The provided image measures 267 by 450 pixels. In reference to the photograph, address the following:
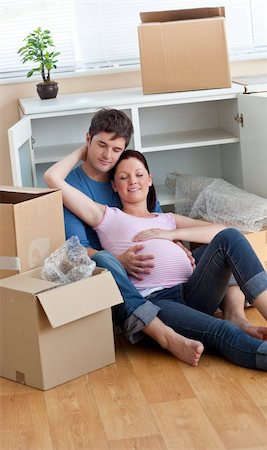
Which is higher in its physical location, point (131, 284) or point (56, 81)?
point (56, 81)

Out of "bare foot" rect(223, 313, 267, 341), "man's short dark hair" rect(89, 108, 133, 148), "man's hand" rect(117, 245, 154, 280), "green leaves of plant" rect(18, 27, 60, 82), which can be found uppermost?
"green leaves of plant" rect(18, 27, 60, 82)

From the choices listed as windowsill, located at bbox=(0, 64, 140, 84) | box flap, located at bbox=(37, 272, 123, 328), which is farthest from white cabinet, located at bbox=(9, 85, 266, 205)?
box flap, located at bbox=(37, 272, 123, 328)

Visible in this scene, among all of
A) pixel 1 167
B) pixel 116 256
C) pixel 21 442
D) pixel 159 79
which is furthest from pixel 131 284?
pixel 1 167

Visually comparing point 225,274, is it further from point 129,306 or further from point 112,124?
point 112,124

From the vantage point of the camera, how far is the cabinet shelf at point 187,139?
3459 millimetres

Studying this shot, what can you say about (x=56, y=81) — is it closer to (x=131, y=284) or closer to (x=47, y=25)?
(x=47, y=25)

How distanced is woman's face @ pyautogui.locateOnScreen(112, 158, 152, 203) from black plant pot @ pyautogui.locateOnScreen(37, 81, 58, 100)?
0.79 meters

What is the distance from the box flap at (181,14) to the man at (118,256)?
62 centimetres

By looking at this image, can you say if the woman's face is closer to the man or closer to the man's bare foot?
the man

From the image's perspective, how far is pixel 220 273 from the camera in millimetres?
2625

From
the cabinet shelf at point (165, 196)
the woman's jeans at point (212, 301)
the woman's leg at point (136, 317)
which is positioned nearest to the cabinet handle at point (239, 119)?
the cabinet shelf at point (165, 196)

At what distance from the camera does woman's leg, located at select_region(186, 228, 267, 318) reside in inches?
98.9

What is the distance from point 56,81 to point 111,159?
3.28 feet

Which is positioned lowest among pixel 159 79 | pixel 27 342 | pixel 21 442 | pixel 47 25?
pixel 21 442
